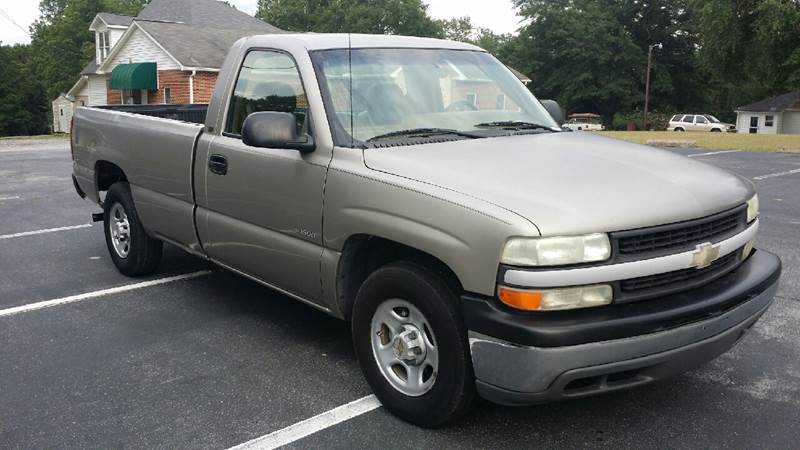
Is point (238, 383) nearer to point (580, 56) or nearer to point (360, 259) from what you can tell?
point (360, 259)

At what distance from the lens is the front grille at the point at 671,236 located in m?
3.01

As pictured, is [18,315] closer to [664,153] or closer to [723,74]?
[664,153]

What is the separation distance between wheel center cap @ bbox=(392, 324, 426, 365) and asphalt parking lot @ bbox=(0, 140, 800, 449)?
0.34 m

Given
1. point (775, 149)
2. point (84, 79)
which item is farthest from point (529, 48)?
point (775, 149)

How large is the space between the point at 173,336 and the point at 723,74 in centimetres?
3966

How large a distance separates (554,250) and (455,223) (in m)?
0.44

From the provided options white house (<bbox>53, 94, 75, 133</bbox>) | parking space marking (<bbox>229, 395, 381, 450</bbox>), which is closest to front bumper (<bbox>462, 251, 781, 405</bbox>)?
parking space marking (<bbox>229, 395, 381, 450</bbox>)

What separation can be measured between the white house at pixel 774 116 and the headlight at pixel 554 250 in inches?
2474

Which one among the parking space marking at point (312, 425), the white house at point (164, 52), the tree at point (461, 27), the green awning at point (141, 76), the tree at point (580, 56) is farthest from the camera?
the tree at point (461, 27)

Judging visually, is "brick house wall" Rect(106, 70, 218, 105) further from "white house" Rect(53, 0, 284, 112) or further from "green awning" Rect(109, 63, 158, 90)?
"green awning" Rect(109, 63, 158, 90)

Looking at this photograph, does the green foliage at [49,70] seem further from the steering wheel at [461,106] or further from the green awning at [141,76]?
the steering wheel at [461,106]

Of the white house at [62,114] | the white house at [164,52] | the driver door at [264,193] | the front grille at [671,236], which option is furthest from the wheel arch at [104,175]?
the white house at [62,114]

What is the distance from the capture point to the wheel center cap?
3.40m

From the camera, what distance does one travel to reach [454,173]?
3369mm
